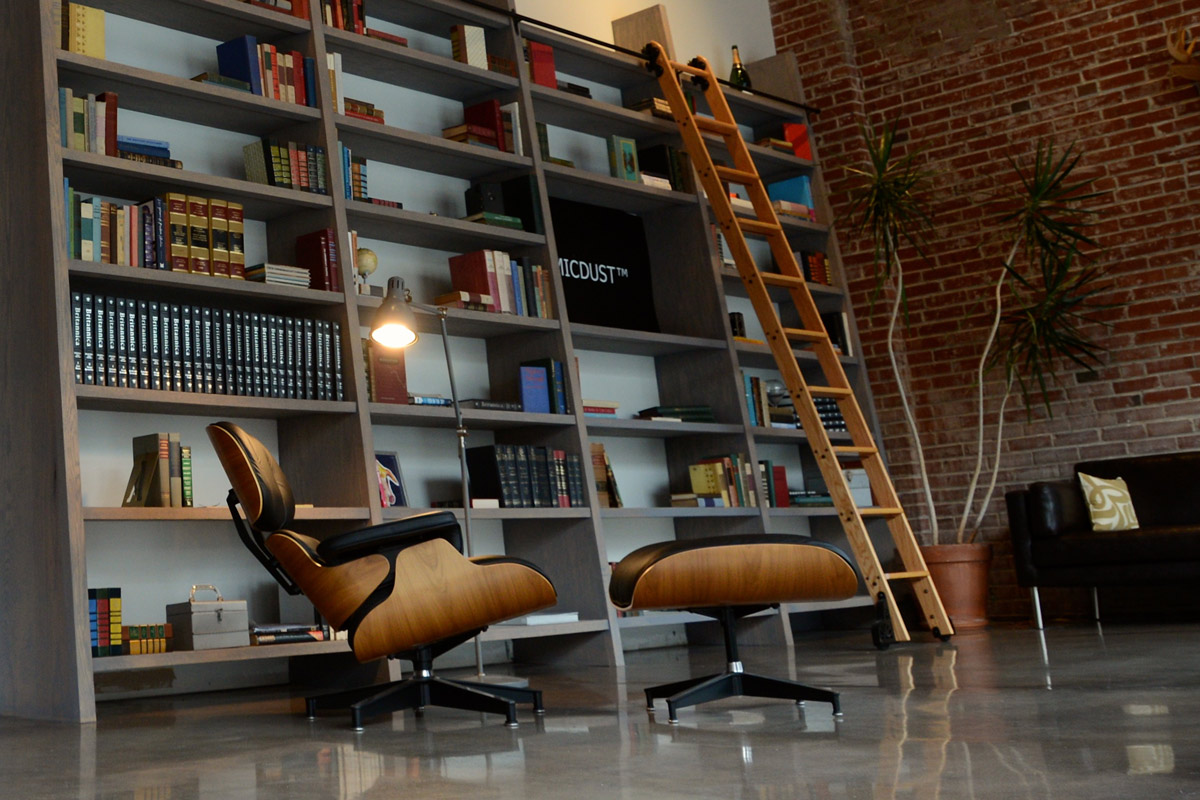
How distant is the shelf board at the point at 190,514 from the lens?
366cm

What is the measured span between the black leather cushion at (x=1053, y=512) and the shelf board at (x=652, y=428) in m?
1.37

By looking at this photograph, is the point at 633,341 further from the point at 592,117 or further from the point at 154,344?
the point at 154,344

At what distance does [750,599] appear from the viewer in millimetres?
2928

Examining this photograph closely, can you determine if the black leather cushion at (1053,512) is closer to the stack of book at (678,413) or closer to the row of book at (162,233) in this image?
the stack of book at (678,413)

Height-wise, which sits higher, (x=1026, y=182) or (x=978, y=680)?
(x=1026, y=182)

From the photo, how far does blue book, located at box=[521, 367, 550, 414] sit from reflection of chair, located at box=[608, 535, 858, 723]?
2.03 m

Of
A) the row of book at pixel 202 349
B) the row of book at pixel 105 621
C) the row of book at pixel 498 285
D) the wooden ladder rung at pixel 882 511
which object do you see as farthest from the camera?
the wooden ladder rung at pixel 882 511

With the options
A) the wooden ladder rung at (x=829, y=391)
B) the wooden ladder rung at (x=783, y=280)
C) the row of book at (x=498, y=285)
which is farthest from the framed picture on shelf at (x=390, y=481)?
the wooden ladder rung at (x=783, y=280)

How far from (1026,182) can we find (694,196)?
70.9 inches

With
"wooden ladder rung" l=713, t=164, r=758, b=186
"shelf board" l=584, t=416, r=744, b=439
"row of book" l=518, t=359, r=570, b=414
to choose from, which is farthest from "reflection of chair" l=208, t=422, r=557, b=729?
"wooden ladder rung" l=713, t=164, r=758, b=186

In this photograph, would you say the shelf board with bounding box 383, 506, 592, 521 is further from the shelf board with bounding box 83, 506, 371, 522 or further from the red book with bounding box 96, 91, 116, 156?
the red book with bounding box 96, 91, 116, 156

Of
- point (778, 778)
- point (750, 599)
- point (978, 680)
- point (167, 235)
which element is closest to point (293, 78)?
point (167, 235)

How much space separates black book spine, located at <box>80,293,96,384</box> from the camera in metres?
3.78

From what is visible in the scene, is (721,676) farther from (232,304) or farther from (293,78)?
(293,78)
